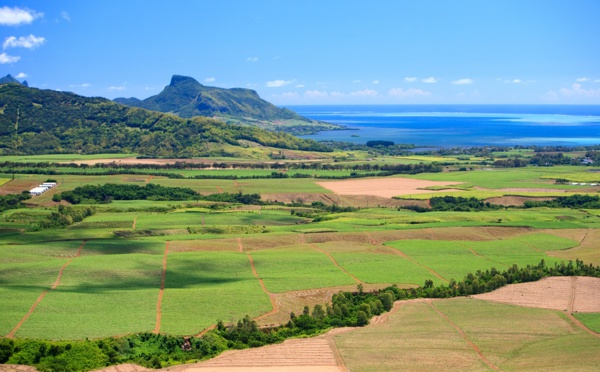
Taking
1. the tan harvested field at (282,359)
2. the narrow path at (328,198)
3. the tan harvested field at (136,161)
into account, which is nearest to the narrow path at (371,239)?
the narrow path at (328,198)

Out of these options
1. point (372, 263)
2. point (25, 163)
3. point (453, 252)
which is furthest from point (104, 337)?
point (25, 163)

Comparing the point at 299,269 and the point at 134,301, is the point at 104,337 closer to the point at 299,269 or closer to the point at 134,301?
the point at 134,301

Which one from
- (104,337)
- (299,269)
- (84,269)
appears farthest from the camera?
(299,269)

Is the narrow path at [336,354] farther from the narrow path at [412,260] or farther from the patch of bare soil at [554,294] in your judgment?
the narrow path at [412,260]

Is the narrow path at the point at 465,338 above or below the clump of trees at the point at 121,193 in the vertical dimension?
below

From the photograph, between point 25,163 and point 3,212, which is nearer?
point 3,212

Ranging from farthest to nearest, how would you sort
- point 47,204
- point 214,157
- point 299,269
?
point 214,157
point 47,204
point 299,269

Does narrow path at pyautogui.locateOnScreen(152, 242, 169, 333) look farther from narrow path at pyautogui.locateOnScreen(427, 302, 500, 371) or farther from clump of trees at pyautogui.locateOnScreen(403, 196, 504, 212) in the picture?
clump of trees at pyautogui.locateOnScreen(403, 196, 504, 212)
